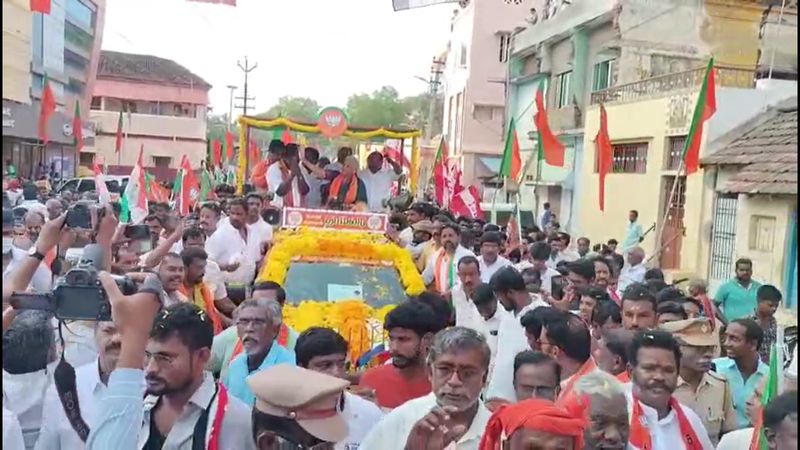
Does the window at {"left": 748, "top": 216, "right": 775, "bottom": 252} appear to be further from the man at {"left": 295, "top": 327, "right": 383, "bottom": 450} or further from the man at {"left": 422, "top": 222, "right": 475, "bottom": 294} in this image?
the man at {"left": 295, "top": 327, "right": 383, "bottom": 450}

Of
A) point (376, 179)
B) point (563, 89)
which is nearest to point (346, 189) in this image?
point (376, 179)

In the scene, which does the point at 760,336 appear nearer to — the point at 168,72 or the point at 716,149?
the point at 716,149

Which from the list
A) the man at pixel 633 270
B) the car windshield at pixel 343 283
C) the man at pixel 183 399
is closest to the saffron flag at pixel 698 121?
the man at pixel 633 270

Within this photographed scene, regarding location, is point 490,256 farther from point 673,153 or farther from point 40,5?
point 673,153

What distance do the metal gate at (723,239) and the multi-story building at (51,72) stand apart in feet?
63.8

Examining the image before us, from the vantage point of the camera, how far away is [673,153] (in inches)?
663

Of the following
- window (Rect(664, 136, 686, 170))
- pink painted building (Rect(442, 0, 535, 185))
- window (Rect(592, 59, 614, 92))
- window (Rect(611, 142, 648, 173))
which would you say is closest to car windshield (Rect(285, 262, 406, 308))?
window (Rect(664, 136, 686, 170))

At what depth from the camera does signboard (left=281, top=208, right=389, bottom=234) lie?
8188 millimetres

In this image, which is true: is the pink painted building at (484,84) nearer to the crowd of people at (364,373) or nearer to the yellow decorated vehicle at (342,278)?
the yellow decorated vehicle at (342,278)

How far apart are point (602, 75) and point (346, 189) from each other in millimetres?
14003

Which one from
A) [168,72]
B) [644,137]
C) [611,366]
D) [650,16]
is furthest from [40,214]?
[168,72]

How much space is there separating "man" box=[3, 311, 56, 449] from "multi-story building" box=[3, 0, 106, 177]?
23.8 metres

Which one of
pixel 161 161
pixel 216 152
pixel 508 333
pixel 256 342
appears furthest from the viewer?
pixel 161 161

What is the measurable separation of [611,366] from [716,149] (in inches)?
473
